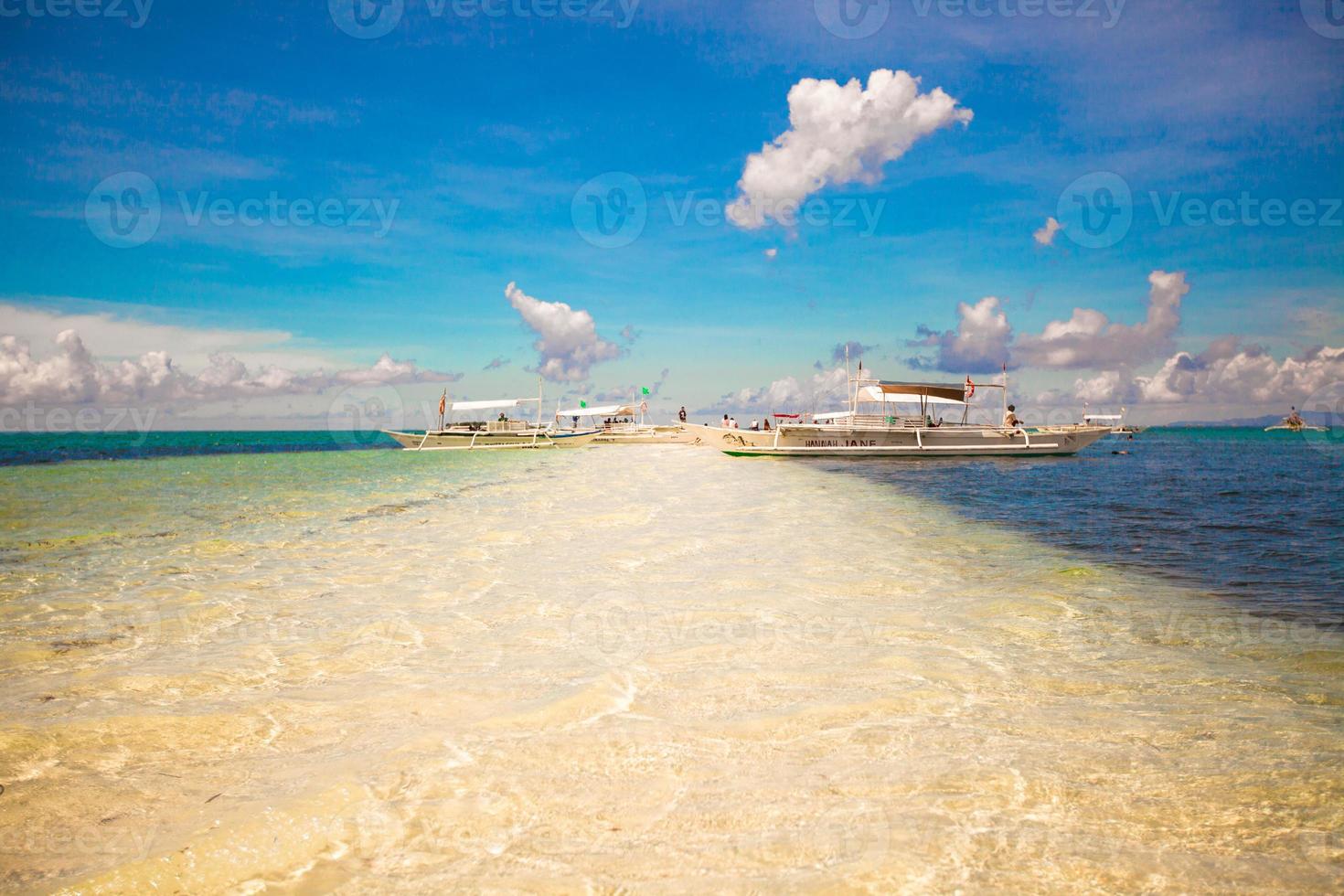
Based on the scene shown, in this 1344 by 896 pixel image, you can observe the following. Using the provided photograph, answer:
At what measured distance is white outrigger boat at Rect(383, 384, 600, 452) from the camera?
70125mm

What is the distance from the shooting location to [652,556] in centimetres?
1079

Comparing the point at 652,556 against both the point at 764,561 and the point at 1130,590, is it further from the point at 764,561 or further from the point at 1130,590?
the point at 1130,590

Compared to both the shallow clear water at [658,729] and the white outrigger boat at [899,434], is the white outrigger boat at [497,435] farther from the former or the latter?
the shallow clear water at [658,729]

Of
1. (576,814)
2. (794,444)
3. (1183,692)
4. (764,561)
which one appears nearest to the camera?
(576,814)

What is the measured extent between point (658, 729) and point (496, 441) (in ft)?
226

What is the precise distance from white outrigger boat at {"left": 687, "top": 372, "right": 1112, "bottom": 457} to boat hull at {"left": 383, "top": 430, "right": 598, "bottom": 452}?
25112 mm

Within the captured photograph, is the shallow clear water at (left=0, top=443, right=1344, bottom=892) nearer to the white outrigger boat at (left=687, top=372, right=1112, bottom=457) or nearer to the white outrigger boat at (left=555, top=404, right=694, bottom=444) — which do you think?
the white outrigger boat at (left=687, top=372, right=1112, bottom=457)

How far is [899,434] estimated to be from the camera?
159ft

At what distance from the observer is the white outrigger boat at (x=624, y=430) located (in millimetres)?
80000

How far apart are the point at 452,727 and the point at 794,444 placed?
1830 inches

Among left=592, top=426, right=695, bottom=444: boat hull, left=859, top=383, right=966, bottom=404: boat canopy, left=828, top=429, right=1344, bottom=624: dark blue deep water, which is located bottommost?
left=828, top=429, right=1344, bottom=624: dark blue deep water

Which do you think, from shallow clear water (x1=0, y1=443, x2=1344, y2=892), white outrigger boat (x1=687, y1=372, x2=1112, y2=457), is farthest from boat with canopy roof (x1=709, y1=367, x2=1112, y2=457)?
shallow clear water (x1=0, y1=443, x2=1344, y2=892)

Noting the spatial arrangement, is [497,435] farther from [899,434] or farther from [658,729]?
[658,729]

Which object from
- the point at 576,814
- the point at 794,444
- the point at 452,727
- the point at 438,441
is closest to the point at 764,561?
the point at 452,727
